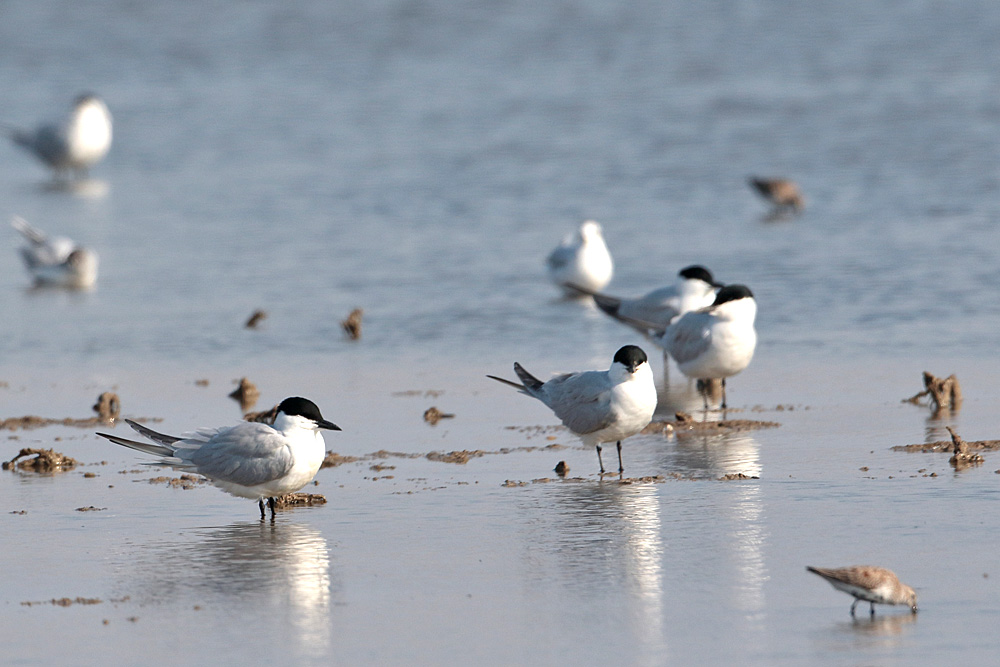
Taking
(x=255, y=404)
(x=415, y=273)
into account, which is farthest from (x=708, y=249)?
(x=255, y=404)

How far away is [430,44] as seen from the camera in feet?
108

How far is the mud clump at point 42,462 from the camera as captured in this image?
7.72 m

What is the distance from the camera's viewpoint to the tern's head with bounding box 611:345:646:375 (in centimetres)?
763

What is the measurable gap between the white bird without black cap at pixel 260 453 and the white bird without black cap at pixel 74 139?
16156mm

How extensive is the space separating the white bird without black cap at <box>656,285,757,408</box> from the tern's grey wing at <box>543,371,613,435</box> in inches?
53.6

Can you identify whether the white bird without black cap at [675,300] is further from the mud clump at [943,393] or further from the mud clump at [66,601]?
the mud clump at [66,601]

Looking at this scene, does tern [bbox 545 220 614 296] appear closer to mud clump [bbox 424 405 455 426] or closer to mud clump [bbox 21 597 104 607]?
mud clump [bbox 424 405 455 426]

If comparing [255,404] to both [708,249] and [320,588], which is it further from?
[708,249]

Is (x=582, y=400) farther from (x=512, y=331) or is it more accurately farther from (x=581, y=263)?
(x=581, y=263)

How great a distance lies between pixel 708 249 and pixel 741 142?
24.0 feet

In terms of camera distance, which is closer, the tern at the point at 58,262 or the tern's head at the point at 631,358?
the tern's head at the point at 631,358

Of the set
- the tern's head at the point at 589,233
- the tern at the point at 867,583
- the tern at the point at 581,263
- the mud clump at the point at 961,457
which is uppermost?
the tern's head at the point at 589,233

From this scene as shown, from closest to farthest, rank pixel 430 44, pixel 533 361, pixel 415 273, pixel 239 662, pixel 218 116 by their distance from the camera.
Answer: pixel 239 662 → pixel 533 361 → pixel 415 273 → pixel 218 116 → pixel 430 44

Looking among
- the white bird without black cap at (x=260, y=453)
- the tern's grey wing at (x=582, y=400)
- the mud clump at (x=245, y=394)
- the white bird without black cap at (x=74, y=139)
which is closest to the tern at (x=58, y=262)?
the mud clump at (x=245, y=394)
